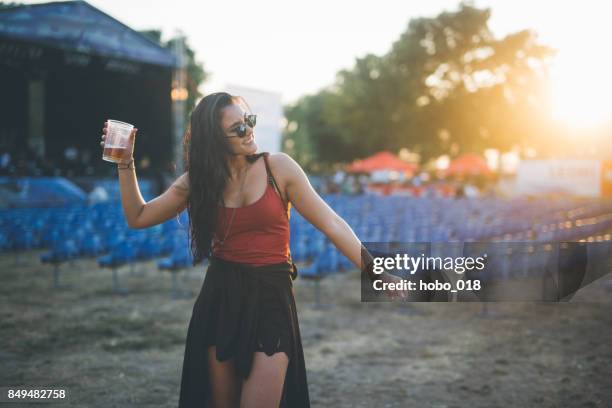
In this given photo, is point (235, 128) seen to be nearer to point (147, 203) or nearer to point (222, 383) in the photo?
point (147, 203)

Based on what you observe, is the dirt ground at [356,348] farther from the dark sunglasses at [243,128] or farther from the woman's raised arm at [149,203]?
the dark sunglasses at [243,128]

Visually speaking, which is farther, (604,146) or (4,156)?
(604,146)

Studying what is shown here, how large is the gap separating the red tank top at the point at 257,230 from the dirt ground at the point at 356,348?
7.91 feet

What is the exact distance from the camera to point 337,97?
155ft

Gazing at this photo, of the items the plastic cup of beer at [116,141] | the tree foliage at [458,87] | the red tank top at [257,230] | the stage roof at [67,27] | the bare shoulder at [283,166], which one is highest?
the tree foliage at [458,87]

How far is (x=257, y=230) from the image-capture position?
1.95 m

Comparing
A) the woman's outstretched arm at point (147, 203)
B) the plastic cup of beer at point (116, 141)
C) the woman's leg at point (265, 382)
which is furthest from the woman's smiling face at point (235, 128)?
the woman's leg at point (265, 382)

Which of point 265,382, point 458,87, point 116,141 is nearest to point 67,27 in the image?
point 116,141

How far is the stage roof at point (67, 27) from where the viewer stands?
1096cm

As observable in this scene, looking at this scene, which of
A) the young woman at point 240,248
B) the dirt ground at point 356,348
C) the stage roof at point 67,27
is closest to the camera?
the young woman at point 240,248

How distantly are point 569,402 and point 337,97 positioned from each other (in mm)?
44770

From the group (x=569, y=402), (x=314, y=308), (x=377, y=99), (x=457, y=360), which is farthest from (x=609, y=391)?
(x=377, y=99)

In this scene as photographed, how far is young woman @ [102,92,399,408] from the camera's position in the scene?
1932mm

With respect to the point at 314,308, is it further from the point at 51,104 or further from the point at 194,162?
the point at 51,104
